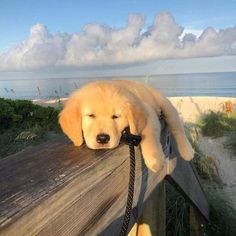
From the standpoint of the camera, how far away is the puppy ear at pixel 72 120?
91.3 inches

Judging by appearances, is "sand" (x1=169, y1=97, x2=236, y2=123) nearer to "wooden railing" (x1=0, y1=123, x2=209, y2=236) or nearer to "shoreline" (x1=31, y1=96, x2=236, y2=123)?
"shoreline" (x1=31, y1=96, x2=236, y2=123)

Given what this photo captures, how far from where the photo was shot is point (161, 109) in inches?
124

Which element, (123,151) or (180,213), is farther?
(180,213)

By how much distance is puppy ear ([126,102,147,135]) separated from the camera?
2.36 metres

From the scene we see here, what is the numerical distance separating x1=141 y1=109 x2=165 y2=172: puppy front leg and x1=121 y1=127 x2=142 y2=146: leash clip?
0.21 ft

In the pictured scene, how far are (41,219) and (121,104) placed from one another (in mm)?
1275

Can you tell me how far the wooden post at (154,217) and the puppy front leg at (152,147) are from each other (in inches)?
27.5

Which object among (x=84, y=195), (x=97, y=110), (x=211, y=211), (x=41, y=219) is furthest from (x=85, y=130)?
(x=211, y=211)

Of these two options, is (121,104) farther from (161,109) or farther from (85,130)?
(161,109)

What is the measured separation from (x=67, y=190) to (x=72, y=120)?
1089 mm

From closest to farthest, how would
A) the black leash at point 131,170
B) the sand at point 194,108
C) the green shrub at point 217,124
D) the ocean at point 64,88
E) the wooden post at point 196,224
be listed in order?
the black leash at point 131,170, the wooden post at point 196,224, the ocean at point 64,88, the green shrub at point 217,124, the sand at point 194,108

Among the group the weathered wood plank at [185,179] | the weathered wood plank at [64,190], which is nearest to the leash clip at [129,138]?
the weathered wood plank at [64,190]

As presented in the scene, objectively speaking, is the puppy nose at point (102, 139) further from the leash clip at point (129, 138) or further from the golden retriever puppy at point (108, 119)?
the leash clip at point (129, 138)

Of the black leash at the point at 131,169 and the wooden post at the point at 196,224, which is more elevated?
the black leash at the point at 131,169
